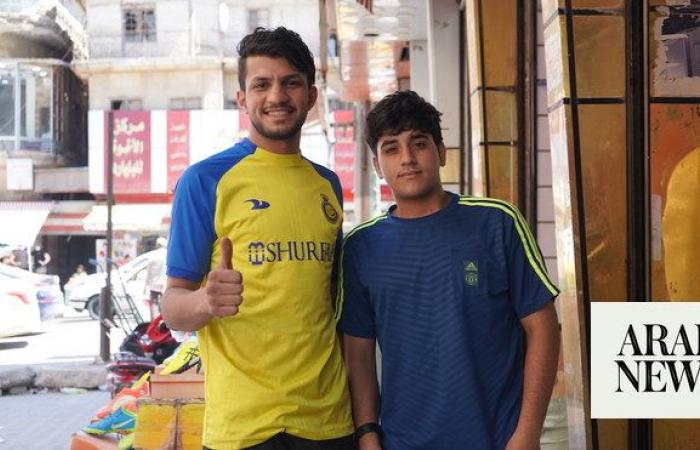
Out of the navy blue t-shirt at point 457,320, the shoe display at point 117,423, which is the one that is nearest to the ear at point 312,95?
the navy blue t-shirt at point 457,320

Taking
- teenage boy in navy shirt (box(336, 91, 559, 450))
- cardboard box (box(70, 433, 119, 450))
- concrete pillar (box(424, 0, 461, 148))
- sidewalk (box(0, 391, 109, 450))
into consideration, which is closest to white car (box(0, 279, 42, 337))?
sidewalk (box(0, 391, 109, 450))

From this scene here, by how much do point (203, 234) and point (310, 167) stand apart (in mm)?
406

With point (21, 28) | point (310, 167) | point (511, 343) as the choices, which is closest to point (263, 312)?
point (310, 167)

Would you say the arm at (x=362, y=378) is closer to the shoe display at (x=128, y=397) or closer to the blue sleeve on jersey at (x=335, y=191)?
the blue sleeve on jersey at (x=335, y=191)

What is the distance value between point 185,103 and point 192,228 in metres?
30.7

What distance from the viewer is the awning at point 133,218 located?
30062 millimetres

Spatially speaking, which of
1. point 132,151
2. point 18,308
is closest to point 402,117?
point 18,308

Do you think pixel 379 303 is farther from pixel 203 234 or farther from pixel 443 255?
pixel 203 234

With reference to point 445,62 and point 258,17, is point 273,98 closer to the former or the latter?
point 445,62

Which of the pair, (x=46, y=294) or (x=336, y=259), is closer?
(x=336, y=259)

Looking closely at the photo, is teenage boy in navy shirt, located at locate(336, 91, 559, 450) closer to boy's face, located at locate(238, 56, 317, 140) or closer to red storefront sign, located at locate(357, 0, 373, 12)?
boy's face, located at locate(238, 56, 317, 140)

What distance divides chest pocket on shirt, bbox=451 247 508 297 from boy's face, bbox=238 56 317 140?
59 centimetres

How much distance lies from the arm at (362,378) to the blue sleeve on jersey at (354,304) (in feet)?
0.10

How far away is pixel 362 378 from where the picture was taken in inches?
103
